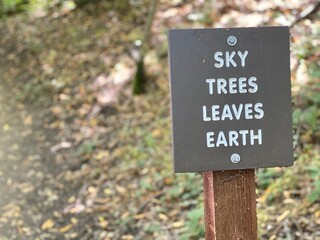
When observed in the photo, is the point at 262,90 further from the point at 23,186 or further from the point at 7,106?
the point at 7,106

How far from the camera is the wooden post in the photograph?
2.47m

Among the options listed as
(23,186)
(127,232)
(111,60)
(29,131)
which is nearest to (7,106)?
(29,131)

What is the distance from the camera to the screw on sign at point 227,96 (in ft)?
7.82

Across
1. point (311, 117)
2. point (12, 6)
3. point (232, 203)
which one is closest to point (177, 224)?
point (311, 117)

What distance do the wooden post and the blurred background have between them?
3.44 feet

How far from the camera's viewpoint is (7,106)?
8.95 metres

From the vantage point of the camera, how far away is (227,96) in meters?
2.39

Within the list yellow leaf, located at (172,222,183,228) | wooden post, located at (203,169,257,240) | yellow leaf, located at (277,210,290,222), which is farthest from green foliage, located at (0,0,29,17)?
wooden post, located at (203,169,257,240)

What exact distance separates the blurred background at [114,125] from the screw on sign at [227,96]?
3.89ft

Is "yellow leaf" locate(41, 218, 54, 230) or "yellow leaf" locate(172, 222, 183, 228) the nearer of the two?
"yellow leaf" locate(172, 222, 183, 228)

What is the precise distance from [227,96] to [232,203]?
→ 539 millimetres

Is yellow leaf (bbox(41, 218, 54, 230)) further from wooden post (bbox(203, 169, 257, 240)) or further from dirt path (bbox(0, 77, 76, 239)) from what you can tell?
wooden post (bbox(203, 169, 257, 240))

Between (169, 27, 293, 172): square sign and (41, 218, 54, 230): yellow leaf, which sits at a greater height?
(169, 27, 293, 172): square sign

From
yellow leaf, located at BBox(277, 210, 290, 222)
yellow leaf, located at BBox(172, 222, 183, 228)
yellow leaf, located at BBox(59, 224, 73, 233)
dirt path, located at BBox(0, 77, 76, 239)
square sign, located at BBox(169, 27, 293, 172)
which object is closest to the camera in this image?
square sign, located at BBox(169, 27, 293, 172)
